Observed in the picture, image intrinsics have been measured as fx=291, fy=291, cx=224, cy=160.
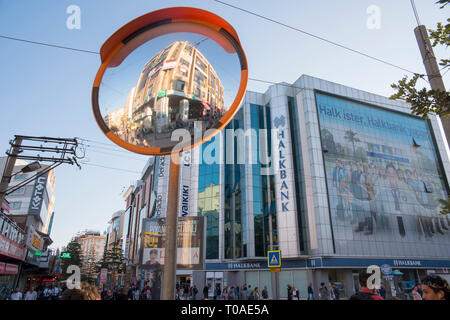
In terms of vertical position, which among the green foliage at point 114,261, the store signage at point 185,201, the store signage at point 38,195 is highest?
the store signage at point 38,195

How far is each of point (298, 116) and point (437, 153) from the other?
2414 centimetres


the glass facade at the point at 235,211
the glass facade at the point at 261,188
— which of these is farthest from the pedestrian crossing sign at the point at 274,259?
the glass facade at the point at 235,211

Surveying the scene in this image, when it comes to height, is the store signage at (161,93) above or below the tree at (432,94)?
below

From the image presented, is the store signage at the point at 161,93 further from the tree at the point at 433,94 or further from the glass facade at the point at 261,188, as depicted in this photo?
the glass facade at the point at 261,188

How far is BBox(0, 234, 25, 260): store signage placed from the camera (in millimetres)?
16938

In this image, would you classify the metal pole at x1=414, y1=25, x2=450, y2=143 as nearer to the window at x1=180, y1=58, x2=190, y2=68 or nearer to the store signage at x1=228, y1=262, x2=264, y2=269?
the window at x1=180, y1=58, x2=190, y2=68

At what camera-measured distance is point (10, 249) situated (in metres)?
19.3

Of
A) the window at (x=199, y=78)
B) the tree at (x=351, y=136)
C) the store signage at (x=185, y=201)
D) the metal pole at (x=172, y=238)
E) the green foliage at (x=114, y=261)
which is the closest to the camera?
the metal pole at (x=172, y=238)

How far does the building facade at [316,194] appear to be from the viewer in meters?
31.2

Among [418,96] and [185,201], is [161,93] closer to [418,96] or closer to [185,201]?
[418,96]

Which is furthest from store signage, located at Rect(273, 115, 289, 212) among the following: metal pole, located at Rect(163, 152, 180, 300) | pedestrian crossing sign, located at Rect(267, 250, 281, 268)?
metal pole, located at Rect(163, 152, 180, 300)

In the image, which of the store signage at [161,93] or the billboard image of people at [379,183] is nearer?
the store signage at [161,93]

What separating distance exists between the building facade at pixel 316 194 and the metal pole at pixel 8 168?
17.0 metres
